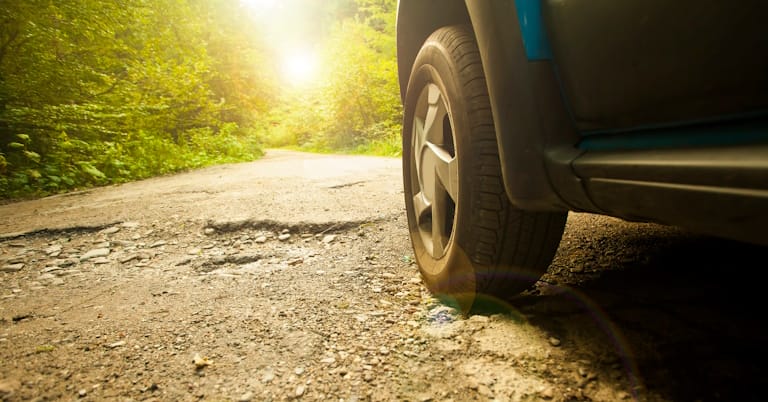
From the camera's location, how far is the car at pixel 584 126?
0.54m

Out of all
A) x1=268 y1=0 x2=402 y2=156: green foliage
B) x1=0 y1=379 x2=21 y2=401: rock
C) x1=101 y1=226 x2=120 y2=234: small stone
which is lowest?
x1=0 y1=379 x2=21 y2=401: rock

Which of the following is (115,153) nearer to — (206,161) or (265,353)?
(206,161)

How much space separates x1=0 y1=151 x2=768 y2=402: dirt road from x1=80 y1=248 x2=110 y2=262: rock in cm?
4

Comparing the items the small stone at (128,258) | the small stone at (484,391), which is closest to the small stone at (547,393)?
the small stone at (484,391)

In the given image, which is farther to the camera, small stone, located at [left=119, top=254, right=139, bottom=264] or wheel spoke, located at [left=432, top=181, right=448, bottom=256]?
small stone, located at [left=119, top=254, right=139, bottom=264]

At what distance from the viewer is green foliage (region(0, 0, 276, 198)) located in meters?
4.75

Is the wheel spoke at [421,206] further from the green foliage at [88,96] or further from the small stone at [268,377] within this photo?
the green foliage at [88,96]

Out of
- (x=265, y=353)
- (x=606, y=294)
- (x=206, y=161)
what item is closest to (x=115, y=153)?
(x=206, y=161)

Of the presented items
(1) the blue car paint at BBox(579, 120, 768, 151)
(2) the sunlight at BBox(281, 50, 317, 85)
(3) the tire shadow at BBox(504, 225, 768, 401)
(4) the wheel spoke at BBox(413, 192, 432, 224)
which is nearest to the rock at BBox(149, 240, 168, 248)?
(4) the wheel spoke at BBox(413, 192, 432, 224)

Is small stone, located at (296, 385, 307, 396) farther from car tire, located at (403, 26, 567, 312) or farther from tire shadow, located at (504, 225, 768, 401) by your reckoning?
tire shadow, located at (504, 225, 768, 401)

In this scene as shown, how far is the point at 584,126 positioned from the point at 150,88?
798 centimetres

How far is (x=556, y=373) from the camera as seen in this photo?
0.86 m

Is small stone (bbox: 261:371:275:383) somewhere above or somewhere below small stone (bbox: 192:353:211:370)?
above

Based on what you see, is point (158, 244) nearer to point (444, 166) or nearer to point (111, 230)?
point (111, 230)
